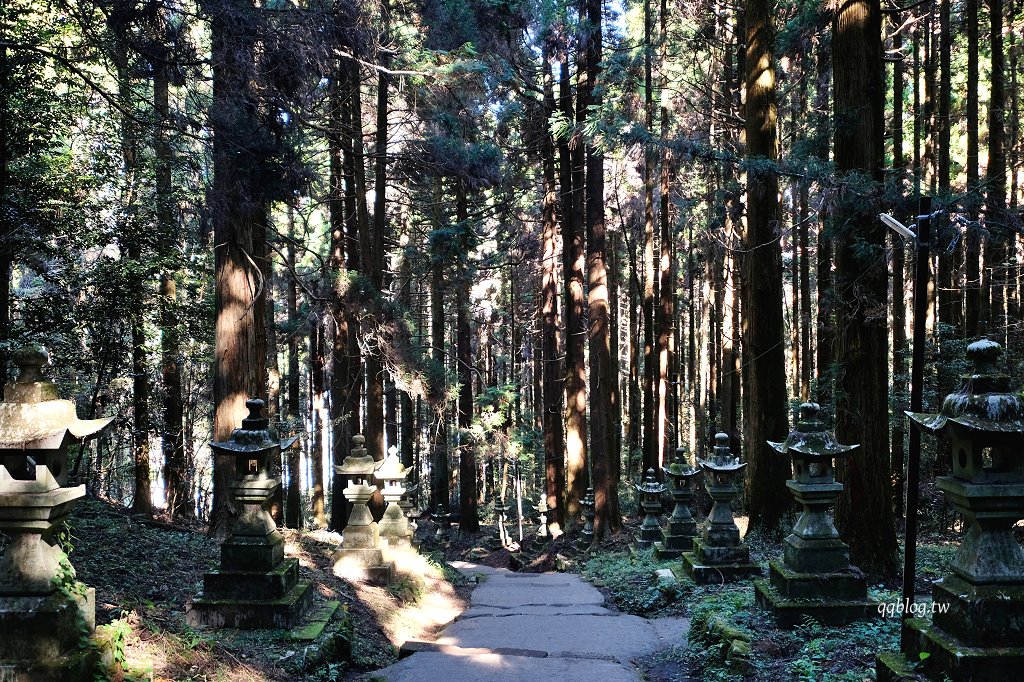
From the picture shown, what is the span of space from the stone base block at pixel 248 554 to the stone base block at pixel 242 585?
6cm

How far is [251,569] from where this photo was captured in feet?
23.0

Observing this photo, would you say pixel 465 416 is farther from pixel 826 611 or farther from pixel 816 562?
pixel 826 611

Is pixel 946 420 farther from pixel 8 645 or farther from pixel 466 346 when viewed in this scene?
pixel 466 346

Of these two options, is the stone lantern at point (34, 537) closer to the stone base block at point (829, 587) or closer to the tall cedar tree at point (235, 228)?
the tall cedar tree at point (235, 228)

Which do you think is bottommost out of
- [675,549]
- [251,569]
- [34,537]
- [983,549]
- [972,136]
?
[675,549]

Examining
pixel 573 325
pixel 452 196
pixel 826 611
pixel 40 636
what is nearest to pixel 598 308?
pixel 573 325

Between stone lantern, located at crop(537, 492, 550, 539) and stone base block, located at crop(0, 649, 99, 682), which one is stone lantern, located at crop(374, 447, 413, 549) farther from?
stone lantern, located at crop(537, 492, 550, 539)

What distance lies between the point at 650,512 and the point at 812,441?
8564 millimetres

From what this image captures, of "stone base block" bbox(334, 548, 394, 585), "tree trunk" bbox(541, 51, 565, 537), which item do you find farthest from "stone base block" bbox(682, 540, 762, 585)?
"tree trunk" bbox(541, 51, 565, 537)

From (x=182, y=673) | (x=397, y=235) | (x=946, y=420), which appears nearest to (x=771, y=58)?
(x=946, y=420)

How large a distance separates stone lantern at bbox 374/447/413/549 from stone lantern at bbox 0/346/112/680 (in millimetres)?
7730

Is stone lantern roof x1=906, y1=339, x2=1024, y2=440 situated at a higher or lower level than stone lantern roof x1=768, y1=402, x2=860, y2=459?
higher

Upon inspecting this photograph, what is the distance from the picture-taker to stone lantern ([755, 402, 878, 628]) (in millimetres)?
6588

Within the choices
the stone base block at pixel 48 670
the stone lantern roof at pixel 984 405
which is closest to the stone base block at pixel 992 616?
→ the stone lantern roof at pixel 984 405
